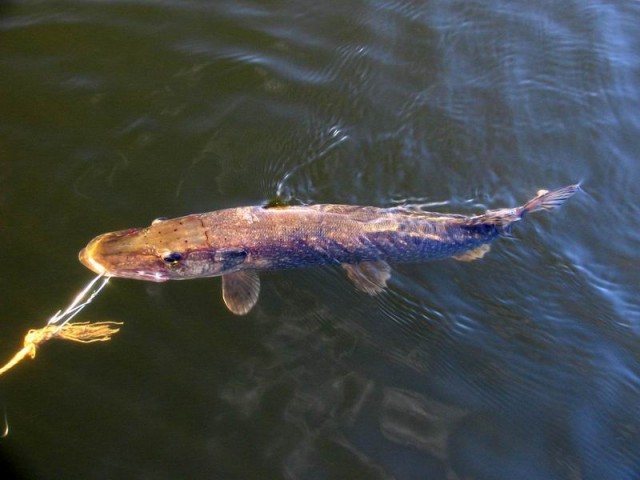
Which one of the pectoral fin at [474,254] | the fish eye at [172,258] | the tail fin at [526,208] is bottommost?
the pectoral fin at [474,254]

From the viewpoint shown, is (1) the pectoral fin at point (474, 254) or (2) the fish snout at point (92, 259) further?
(1) the pectoral fin at point (474, 254)

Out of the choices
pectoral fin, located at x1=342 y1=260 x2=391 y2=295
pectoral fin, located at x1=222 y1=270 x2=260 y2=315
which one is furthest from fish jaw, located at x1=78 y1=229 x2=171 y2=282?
pectoral fin, located at x1=342 y1=260 x2=391 y2=295

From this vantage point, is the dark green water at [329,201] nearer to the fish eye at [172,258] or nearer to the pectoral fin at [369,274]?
the pectoral fin at [369,274]

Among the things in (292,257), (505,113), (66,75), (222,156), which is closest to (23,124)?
(66,75)

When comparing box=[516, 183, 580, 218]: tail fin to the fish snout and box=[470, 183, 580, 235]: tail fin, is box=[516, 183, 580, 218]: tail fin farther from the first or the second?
the fish snout

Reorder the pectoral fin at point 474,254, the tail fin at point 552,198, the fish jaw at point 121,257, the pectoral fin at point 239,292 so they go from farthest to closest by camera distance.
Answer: the pectoral fin at point 474,254, the tail fin at point 552,198, the pectoral fin at point 239,292, the fish jaw at point 121,257

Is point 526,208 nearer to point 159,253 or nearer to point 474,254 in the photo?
point 474,254

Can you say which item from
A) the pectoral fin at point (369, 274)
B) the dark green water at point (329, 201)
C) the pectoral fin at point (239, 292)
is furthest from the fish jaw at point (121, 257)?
the pectoral fin at point (369, 274)
